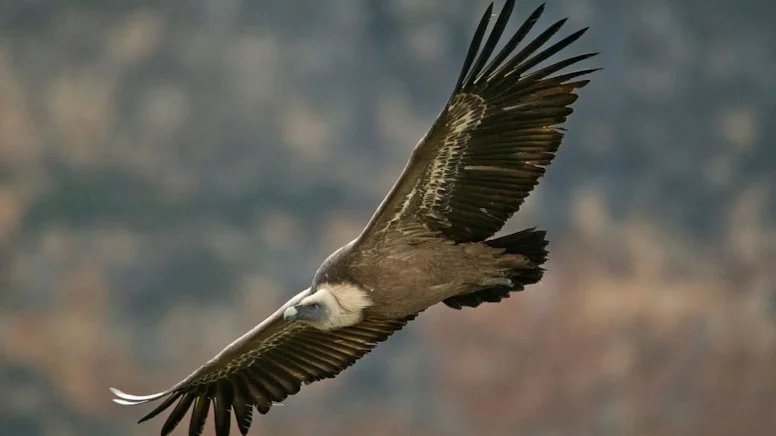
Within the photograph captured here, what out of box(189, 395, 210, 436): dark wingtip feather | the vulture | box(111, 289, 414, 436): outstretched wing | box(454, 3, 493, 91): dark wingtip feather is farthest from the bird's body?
box(189, 395, 210, 436): dark wingtip feather

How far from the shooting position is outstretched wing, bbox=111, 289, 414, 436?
5070mm

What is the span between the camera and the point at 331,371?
518cm

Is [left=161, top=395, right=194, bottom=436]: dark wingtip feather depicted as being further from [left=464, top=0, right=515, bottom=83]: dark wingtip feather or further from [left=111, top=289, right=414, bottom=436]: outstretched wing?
[left=464, top=0, right=515, bottom=83]: dark wingtip feather

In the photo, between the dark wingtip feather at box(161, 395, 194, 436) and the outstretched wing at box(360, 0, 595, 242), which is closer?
the outstretched wing at box(360, 0, 595, 242)

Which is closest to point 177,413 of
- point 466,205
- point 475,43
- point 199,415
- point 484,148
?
point 199,415

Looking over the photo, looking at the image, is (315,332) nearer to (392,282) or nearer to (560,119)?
(392,282)

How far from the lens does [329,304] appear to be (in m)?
4.52

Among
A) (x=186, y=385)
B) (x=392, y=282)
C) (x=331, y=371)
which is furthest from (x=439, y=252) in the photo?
(x=186, y=385)

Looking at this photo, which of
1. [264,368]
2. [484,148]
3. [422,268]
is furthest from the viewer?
[264,368]

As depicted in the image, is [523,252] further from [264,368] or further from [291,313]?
[264,368]

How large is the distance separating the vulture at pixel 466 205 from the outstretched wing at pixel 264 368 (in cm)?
18

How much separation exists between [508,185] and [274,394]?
167 centimetres

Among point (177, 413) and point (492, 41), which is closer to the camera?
point (492, 41)

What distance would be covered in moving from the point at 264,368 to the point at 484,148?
5.51ft
